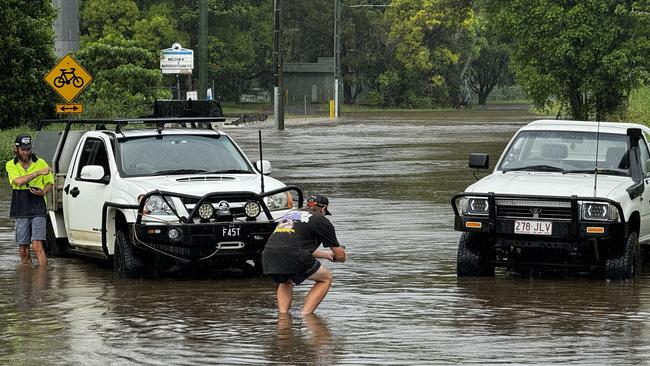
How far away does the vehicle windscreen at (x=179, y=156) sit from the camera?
53.4 ft

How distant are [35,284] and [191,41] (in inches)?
3641

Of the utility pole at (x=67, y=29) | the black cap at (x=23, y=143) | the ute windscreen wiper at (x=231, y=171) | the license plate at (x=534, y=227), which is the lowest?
the license plate at (x=534, y=227)

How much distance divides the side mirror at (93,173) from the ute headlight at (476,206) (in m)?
4.07

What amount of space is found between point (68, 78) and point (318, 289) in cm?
1966

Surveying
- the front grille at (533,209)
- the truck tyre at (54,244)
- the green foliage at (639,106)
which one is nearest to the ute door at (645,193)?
the front grille at (533,209)

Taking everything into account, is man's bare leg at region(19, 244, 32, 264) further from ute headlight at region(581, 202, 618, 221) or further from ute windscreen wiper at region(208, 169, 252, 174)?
ute headlight at region(581, 202, 618, 221)

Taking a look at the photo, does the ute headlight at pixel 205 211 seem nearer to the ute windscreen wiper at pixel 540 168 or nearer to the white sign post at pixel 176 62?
the ute windscreen wiper at pixel 540 168

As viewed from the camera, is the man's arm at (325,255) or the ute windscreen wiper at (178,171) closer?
the man's arm at (325,255)

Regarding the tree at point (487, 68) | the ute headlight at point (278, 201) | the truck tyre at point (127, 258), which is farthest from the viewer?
the tree at point (487, 68)

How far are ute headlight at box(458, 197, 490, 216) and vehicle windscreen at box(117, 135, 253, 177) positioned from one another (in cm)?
276

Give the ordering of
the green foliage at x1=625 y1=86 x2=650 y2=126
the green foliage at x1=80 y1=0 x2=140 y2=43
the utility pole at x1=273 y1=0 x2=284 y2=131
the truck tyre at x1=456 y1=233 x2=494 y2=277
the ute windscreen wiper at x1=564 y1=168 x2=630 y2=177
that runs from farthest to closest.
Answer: the green foliage at x1=80 y1=0 x2=140 y2=43 → the utility pole at x1=273 y1=0 x2=284 y2=131 → the green foliage at x1=625 y1=86 x2=650 y2=126 → the ute windscreen wiper at x1=564 y1=168 x2=630 y2=177 → the truck tyre at x1=456 y1=233 x2=494 y2=277

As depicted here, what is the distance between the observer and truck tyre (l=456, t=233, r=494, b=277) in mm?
15211

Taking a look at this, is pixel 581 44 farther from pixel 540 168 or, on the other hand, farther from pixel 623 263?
pixel 623 263

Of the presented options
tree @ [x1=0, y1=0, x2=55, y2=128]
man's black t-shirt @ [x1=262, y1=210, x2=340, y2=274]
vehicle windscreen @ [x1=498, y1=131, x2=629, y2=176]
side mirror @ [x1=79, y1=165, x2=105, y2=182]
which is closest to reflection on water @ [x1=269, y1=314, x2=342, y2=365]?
man's black t-shirt @ [x1=262, y1=210, x2=340, y2=274]
